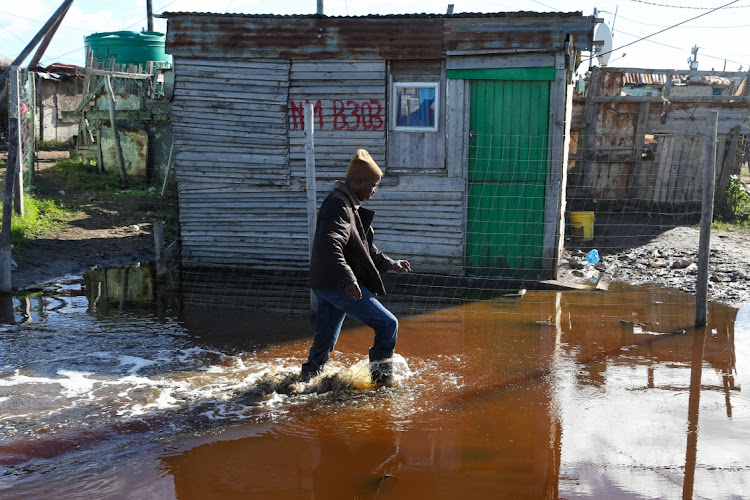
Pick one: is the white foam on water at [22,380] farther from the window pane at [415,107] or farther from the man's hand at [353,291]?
the window pane at [415,107]

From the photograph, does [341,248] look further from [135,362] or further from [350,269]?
[135,362]

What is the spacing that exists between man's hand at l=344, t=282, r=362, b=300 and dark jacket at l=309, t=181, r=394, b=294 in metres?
0.03

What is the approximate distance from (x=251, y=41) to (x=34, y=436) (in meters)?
7.43

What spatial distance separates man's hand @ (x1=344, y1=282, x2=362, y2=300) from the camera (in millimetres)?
5242

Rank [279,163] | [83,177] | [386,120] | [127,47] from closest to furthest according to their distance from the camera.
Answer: [386,120] < [279,163] < [83,177] < [127,47]

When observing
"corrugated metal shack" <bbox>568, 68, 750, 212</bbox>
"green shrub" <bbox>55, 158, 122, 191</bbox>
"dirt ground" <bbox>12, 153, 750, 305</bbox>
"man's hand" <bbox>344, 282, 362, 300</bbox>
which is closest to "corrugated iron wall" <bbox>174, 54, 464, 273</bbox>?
"dirt ground" <bbox>12, 153, 750, 305</bbox>

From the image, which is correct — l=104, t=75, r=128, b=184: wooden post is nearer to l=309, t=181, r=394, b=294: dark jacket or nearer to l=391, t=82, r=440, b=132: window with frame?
l=391, t=82, r=440, b=132: window with frame

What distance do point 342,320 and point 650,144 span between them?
11.4m

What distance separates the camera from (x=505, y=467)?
4.55 meters

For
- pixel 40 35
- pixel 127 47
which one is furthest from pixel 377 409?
pixel 127 47

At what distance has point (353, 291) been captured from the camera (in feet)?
17.2

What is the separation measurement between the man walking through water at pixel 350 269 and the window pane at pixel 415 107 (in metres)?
5.10

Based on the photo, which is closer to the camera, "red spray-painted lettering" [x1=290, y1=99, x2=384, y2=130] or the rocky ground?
the rocky ground

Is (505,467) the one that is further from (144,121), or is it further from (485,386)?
(144,121)
